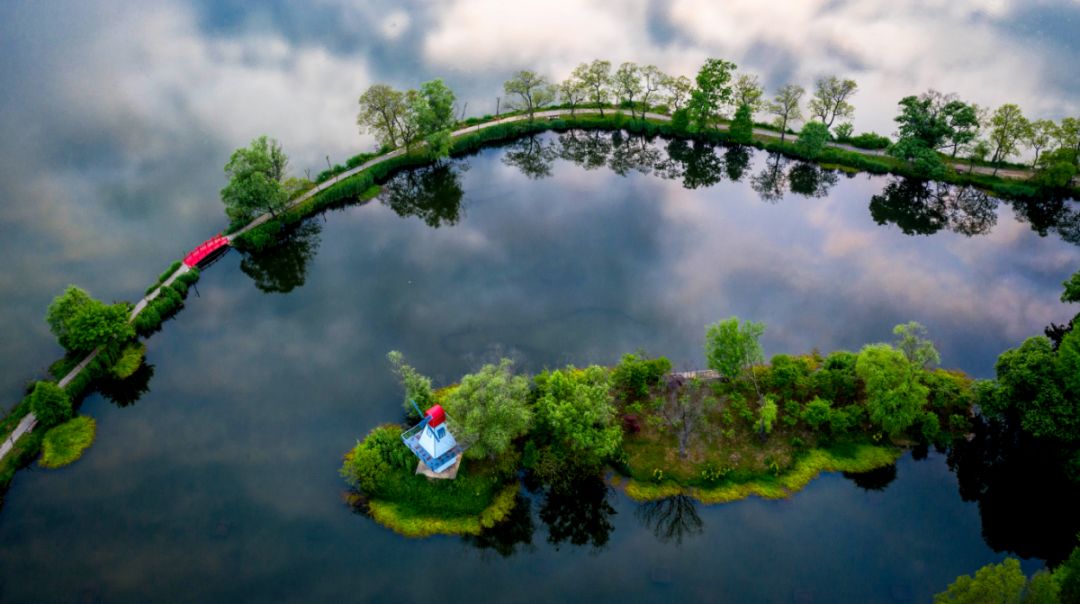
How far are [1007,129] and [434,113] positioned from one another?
5751 cm

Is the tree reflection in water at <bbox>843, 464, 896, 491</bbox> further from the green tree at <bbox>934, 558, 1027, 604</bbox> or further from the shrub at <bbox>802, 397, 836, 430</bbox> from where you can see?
the green tree at <bbox>934, 558, 1027, 604</bbox>

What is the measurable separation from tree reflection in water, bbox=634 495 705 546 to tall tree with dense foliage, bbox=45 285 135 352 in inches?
1540

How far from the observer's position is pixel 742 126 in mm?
75875

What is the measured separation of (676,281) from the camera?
59000 mm

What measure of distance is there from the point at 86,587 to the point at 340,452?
15427 millimetres

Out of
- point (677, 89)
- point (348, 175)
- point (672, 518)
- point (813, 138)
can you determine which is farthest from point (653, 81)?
point (672, 518)

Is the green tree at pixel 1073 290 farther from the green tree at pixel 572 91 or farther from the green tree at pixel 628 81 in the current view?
the green tree at pixel 572 91

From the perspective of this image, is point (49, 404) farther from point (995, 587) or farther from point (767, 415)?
point (995, 587)

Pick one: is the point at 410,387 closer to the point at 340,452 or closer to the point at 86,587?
the point at 340,452

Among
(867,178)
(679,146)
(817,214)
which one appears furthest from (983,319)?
(679,146)

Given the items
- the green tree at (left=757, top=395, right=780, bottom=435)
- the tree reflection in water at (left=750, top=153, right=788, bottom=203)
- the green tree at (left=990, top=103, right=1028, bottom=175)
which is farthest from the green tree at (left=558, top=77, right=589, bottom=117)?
the green tree at (left=757, top=395, right=780, bottom=435)

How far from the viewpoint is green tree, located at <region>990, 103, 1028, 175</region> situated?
2699 inches

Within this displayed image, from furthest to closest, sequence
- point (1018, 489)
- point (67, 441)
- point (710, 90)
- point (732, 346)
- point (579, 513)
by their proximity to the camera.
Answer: point (710, 90)
point (732, 346)
point (67, 441)
point (1018, 489)
point (579, 513)

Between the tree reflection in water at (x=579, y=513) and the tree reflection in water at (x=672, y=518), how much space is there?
2210 mm
